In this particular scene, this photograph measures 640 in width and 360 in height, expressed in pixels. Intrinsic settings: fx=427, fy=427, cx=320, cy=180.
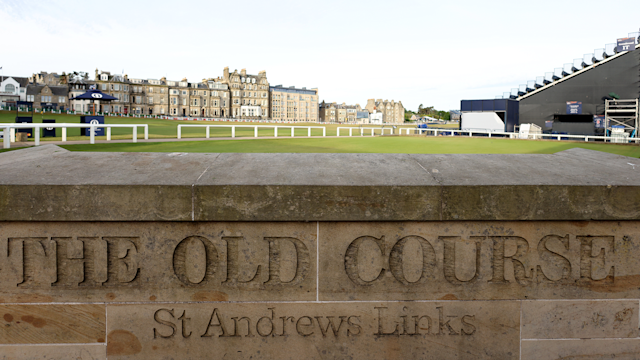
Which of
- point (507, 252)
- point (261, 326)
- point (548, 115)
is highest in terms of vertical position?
point (548, 115)

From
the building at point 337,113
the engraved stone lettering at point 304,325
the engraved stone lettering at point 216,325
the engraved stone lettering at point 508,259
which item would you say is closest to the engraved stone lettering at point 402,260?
the engraved stone lettering at point 508,259

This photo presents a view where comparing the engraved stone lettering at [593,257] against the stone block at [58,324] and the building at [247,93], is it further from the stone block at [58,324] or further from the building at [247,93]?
the building at [247,93]

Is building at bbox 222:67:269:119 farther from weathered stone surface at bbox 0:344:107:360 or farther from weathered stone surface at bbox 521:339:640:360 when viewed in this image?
weathered stone surface at bbox 521:339:640:360

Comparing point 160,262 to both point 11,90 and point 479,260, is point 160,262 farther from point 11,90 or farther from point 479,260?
point 11,90

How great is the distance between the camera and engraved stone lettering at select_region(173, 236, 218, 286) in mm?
Answer: 3093

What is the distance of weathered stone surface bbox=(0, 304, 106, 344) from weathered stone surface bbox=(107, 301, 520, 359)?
0.36 feet

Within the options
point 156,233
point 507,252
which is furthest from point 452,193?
point 156,233

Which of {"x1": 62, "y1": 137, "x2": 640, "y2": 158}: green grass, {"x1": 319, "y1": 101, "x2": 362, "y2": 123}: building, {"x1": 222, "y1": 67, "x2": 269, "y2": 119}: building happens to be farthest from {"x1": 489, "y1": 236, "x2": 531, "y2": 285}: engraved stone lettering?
{"x1": 319, "y1": 101, "x2": 362, "y2": 123}: building

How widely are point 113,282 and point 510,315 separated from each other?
9.55ft

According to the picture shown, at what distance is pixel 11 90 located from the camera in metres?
114

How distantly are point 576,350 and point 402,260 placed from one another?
146 centimetres

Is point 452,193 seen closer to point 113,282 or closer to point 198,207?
point 198,207

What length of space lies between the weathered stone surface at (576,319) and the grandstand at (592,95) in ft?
179

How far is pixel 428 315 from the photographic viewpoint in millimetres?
3141
